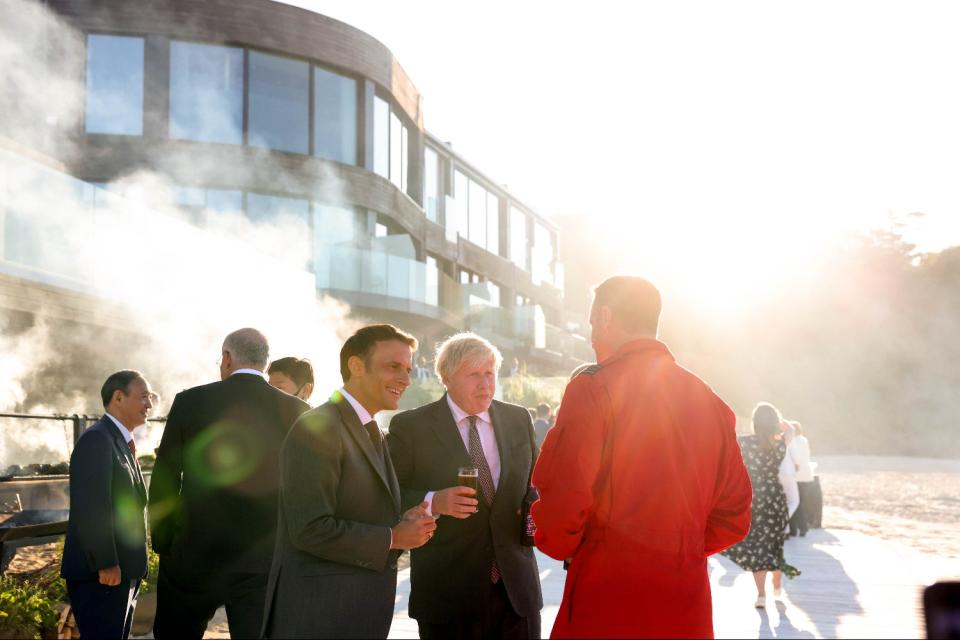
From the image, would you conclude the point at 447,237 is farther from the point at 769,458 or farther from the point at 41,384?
the point at 769,458

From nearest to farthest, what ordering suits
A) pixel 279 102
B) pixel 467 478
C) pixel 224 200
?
pixel 467 478 → pixel 224 200 → pixel 279 102

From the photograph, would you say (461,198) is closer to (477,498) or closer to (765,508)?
(765,508)

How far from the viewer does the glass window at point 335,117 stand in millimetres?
25203

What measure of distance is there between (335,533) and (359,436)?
345mm

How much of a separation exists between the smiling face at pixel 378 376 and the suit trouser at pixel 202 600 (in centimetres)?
134

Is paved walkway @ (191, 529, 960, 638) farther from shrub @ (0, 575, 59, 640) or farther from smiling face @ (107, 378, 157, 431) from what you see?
smiling face @ (107, 378, 157, 431)

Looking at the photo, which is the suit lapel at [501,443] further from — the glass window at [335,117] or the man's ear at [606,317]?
the glass window at [335,117]

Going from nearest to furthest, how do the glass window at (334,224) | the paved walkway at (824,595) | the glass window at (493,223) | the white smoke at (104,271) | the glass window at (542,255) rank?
the paved walkway at (824,595) → the white smoke at (104,271) → the glass window at (334,224) → the glass window at (493,223) → the glass window at (542,255)

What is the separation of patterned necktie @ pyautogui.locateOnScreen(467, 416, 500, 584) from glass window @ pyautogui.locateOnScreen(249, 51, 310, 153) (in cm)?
2036

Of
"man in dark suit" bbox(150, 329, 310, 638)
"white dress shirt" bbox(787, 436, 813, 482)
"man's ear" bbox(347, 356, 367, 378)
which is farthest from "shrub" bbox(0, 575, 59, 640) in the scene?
"white dress shirt" bbox(787, 436, 813, 482)

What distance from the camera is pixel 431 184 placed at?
112 ft

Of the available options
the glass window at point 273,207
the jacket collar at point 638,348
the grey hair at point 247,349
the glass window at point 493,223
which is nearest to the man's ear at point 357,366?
the jacket collar at point 638,348

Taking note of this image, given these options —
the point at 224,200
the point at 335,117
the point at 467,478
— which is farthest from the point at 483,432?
the point at 335,117

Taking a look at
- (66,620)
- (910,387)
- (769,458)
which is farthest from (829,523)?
(910,387)
